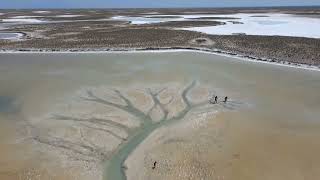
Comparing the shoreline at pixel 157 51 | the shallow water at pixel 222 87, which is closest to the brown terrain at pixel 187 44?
the shoreline at pixel 157 51

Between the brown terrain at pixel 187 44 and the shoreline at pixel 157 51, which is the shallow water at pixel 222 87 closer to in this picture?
the shoreline at pixel 157 51

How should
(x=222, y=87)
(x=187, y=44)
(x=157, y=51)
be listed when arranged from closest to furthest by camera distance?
(x=222, y=87)
(x=157, y=51)
(x=187, y=44)

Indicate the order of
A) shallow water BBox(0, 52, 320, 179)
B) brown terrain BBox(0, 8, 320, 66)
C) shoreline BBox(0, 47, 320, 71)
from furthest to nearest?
brown terrain BBox(0, 8, 320, 66), shoreline BBox(0, 47, 320, 71), shallow water BBox(0, 52, 320, 179)

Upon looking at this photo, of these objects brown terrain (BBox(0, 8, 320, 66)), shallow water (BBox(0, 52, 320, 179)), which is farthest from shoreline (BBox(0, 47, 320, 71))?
shallow water (BBox(0, 52, 320, 179))

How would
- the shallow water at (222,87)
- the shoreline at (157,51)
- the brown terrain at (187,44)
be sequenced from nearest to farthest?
1. the shallow water at (222,87)
2. the shoreline at (157,51)
3. the brown terrain at (187,44)

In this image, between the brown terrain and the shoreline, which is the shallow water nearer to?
the shoreline

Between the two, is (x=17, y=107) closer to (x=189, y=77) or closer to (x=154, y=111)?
(x=154, y=111)

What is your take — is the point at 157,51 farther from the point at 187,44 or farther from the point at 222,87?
the point at 222,87

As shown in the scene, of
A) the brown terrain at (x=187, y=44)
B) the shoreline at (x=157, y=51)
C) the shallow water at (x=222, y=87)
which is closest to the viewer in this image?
the shallow water at (x=222, y=87)

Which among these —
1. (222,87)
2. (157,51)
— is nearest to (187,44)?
(157,51)
